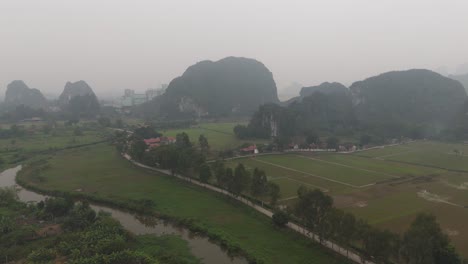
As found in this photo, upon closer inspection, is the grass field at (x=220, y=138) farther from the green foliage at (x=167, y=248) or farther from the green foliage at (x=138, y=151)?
the green foliage at (x=167, y=248)

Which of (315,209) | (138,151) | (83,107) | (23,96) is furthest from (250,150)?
(23,96)

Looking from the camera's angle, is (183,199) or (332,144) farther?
(332,144)

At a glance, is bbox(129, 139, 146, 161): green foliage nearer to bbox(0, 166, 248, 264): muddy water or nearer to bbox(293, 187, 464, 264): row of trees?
bbox(0, 166, 248, 264): muddy water

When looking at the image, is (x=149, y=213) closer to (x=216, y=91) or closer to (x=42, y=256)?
(x=42, y=256)

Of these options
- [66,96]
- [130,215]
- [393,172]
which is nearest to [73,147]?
[130,215]

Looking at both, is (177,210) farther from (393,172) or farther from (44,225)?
(393,172)

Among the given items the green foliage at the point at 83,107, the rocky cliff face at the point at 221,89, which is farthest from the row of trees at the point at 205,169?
the green foliage at the point at 83,107
